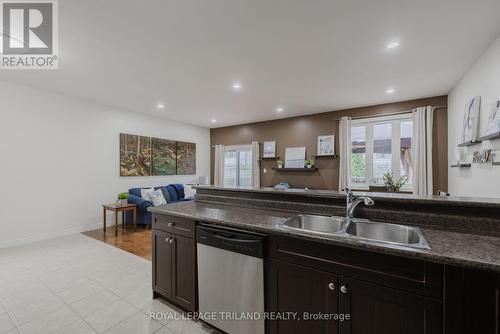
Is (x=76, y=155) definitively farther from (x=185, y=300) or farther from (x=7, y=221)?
(x=185, y=300)

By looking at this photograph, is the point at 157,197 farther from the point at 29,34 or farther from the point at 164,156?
the point at 29,34

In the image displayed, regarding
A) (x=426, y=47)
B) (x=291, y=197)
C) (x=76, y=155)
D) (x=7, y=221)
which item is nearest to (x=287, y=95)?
(x=426, y=47)

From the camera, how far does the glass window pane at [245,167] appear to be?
7.05 m

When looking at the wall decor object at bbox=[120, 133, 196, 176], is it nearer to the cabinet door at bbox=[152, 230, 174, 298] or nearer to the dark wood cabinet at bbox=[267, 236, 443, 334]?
the cabinet door at bbox=[152, 230, 174, 298]

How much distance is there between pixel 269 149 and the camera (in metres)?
6.54

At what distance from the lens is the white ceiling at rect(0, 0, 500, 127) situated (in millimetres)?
2012

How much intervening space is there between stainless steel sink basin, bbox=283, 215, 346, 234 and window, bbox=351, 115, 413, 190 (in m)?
3.88

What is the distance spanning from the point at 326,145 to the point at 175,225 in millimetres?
4534

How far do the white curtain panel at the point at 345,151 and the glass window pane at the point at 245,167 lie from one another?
280 centimetres

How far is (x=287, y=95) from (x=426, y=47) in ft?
7.24

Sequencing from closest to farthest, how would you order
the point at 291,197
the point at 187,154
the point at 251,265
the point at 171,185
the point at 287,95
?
the point at 251,265 → the point at 291,197 → the point at 287,95 → the point at 171,185 → the point at 187,154

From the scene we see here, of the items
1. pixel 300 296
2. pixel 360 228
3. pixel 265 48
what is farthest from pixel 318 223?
pixel 265 48

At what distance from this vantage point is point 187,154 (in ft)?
22.6

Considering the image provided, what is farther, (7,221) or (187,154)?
(187,154)
